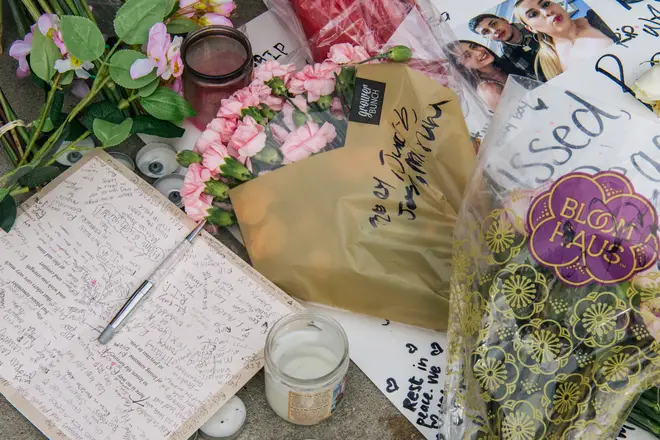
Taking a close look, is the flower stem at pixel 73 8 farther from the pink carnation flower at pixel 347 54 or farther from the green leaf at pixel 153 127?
the pink carnation flower at pixel 347 54

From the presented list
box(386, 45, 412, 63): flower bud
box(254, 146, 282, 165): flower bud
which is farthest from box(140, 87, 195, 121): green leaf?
box(386, 45, 412, 63): flower bud

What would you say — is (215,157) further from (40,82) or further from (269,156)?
(40,82)

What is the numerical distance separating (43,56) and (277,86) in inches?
9.4

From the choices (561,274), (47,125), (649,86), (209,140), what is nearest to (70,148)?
(47,125)

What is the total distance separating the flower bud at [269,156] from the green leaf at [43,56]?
0.23 metres

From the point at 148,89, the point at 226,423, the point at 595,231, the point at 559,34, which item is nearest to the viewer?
the point at 595,231

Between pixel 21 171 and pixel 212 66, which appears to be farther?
pixel 212 66

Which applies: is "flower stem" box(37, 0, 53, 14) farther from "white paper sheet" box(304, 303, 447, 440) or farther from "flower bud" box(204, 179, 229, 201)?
"white paper sheet" box(304, 303, 447, 440)

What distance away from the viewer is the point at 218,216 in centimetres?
78

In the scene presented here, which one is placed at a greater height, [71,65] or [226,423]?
[71,65]

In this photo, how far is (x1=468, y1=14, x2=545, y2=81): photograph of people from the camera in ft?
2.90

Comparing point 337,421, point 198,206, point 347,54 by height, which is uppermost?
point 347,54

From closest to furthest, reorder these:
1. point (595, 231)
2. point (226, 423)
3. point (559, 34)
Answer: point (595, 231), point (226, 423), point (559, 34)

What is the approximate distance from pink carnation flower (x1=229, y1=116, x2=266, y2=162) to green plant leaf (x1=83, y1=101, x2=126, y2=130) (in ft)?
0.46
